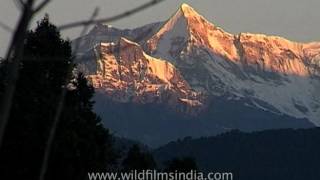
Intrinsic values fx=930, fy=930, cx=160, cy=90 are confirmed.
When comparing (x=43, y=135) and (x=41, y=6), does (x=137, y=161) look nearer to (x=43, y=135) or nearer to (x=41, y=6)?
(x=43, y=135)

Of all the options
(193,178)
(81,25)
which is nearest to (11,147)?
(193,178)

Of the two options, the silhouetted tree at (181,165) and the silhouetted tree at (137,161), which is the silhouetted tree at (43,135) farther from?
the silhouetted tree at (181,165)

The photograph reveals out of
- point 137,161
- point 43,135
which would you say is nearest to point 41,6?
point 43,135

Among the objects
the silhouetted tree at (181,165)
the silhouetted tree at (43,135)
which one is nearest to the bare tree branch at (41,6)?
the silhouetted tree at (43,135)

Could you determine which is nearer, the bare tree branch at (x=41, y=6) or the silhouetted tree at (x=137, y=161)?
the bare tree branch at (x=41, y=6)

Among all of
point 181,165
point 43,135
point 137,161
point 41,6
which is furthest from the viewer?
point 181,165

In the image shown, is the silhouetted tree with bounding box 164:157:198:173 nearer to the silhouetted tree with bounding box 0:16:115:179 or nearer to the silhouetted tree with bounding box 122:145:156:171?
the silhouetted tree with bounding box 122:145:156:171

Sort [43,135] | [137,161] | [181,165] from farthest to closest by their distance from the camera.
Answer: [181,165]
[137,161]
[43,135]

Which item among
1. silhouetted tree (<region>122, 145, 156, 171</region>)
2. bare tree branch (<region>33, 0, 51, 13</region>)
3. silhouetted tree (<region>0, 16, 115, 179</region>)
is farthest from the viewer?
silhouetted tree (<region>122, 145, 156, 171</region>)

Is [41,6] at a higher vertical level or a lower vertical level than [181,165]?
lower

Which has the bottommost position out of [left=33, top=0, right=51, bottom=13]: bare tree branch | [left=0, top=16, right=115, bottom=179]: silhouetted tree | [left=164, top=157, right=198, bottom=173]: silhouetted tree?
[left=33, top=0, right=51, bottom=13]: bare tree branch

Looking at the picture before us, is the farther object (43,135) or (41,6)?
(43,135)

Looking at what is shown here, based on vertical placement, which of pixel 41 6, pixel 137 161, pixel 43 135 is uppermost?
pixel 137 161

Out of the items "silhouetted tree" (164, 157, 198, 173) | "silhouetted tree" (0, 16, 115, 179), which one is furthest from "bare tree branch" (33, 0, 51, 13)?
"silhouetted tree" (164, 157, 198, 173)
